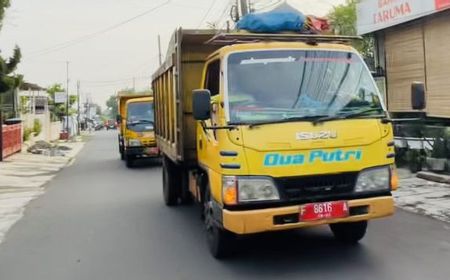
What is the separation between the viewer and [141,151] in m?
18.5

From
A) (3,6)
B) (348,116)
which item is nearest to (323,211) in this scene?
(348,116)

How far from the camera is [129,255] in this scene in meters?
6.57

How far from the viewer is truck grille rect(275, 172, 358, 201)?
529 centimetres

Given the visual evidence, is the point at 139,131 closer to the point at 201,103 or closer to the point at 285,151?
the point at 201,103

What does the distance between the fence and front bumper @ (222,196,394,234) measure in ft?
65.0

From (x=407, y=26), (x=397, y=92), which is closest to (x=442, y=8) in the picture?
(x=407, y=26)

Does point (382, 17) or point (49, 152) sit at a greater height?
point (382, 17)

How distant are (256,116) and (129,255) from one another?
241 centimetres

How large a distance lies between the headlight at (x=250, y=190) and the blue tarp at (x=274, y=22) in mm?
1992

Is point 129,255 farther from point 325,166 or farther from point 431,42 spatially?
point 431,42

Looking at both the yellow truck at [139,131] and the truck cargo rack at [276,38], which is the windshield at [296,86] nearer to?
the truck cargo rack at [276,38]

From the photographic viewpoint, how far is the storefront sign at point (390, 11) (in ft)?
42.7

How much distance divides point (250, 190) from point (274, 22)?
2.20 metres

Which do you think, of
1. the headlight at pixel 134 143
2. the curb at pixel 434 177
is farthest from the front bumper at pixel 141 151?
the curb at pixel 434 177
